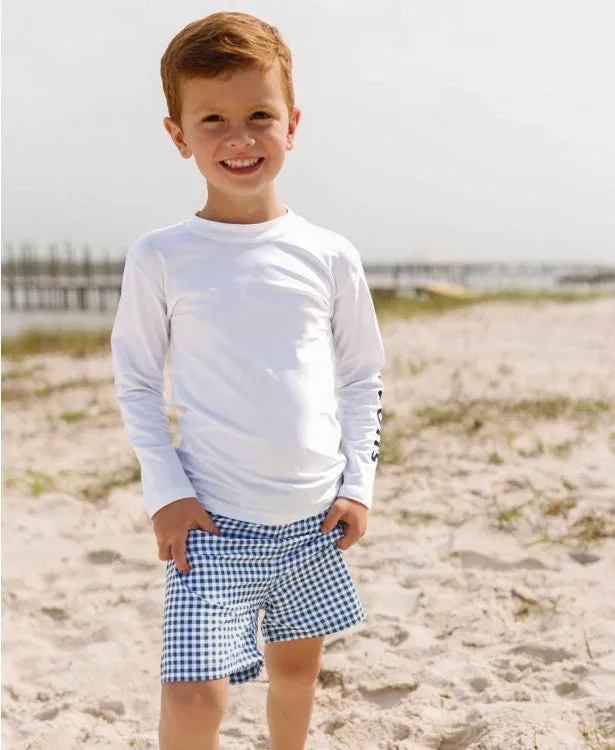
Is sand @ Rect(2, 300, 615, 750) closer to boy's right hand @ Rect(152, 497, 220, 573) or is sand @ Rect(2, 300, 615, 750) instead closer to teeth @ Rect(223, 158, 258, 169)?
boy's right hand @ Rect(152, 497, 220, 573)

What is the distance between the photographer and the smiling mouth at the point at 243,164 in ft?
6.09

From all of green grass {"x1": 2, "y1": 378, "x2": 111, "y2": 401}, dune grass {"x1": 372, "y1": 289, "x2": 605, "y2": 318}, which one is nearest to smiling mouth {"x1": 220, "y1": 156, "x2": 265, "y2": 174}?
green grass {"x1": 2, "y1": 378, "x2": 111, "y2": 401}

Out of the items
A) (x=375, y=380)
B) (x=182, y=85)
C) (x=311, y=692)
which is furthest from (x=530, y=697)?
(x=182, y=85)

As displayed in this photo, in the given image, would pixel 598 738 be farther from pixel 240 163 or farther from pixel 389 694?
pixel 240 163

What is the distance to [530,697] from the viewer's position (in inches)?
102

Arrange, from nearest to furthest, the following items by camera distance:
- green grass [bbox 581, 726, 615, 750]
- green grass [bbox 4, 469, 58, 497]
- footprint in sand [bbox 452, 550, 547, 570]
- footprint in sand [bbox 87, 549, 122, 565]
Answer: green grass [bbox 581, 726, 615, 750] → footprint in sand [bbox 452, 550, 547, 570] → footprint in sand [bbox 87, 549, 122, 565] → green grass [bbox 4, 469, 58, 497]

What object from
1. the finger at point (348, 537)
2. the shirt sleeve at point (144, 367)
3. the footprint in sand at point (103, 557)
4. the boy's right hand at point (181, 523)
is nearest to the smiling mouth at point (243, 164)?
the shirt sleeve at point (144, 367)

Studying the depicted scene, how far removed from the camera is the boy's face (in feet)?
5.95

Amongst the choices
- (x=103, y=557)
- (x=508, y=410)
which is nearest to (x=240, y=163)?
(x=103, y=557)

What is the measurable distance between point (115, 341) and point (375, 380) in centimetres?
61

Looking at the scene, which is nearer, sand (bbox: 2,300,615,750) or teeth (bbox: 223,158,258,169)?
teeth (bbox: 223,158,258,169)

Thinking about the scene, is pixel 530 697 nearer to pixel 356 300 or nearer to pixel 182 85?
pixel 356 300

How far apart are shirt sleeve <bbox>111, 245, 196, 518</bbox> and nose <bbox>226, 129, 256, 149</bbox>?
31 centimetres

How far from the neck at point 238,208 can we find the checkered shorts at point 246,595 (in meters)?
0.64
